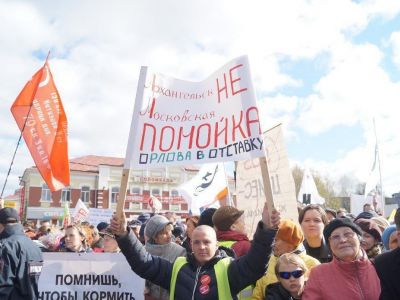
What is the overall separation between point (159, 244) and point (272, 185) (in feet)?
6.55

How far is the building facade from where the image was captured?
46.2m

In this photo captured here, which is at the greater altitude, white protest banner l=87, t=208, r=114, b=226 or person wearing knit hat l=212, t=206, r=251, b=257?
white protest banner l=87, t=208, r=114, b=226

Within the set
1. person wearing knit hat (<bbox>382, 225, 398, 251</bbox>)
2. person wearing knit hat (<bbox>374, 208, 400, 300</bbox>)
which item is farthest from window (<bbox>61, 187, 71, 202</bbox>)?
person wearing knit hat (<bbox>374, 208, 400, 300</bbox>)

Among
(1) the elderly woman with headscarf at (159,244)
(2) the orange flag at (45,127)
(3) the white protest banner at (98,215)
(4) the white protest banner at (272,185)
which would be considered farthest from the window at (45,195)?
(1) the elderly woman with headscarf at (159,244)

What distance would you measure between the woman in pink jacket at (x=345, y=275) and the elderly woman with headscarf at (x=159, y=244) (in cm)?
165

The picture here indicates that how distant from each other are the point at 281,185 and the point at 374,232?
1439mm

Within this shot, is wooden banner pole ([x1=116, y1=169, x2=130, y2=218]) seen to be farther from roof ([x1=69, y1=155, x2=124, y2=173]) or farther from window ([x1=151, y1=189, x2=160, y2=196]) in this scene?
window ([x1=151, y1=189, x2=160, y2=196])

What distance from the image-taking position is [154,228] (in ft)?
14.0

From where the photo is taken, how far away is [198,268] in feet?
10.3

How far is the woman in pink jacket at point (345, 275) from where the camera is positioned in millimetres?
2783

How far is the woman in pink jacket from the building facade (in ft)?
145

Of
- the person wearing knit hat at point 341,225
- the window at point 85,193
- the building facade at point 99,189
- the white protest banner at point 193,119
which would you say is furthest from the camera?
the window at point 85,193

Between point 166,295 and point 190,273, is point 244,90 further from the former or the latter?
point 166,295

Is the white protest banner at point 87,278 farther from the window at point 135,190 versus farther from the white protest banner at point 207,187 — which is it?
the window at point 135,190
